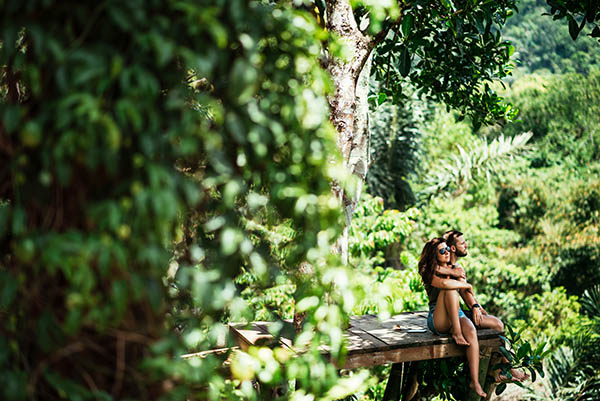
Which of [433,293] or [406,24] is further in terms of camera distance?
[433,293]

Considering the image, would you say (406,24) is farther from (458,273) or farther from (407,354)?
(407,354)

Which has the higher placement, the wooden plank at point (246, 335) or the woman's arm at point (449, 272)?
the woman's arm at point (449, 272)

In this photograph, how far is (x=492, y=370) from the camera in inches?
156

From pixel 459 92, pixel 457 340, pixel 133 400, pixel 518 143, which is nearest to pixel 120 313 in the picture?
pixel 133 400

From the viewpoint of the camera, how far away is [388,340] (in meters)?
3.48

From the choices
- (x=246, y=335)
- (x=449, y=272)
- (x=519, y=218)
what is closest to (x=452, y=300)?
(x=449, y=272)

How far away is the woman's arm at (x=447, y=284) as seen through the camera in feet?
12.2

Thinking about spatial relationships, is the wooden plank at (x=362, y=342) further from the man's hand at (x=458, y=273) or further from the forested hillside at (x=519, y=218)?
the forested hillside at (x=519, y=218)

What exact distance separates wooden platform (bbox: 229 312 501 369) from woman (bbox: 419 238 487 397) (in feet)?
0.24

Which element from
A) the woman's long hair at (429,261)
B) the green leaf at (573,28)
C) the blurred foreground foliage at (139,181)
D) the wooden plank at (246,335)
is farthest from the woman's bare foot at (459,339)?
the blurred foreground foliage at (139,181)

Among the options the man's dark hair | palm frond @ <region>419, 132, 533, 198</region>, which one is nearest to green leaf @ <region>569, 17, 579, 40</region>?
the man's dark hair

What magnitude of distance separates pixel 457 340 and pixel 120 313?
3005 mm

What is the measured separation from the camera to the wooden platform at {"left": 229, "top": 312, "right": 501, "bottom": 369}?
3264 millimetres

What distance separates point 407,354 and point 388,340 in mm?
158
